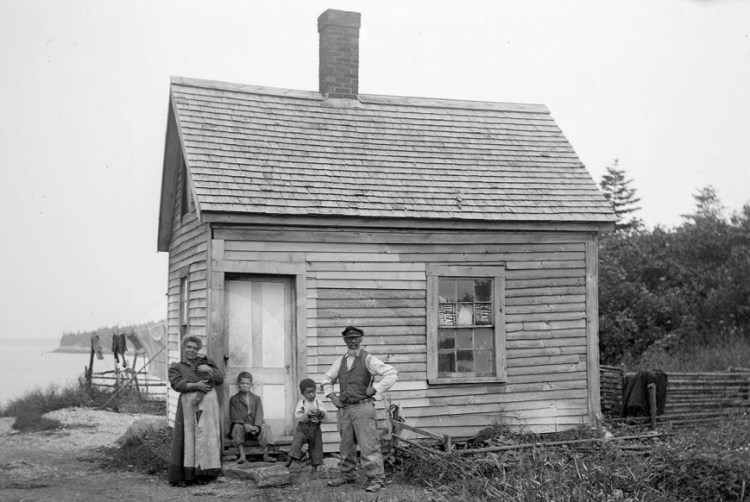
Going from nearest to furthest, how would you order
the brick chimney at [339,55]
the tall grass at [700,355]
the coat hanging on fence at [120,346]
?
the brick chimney at [339,55] < the tall grass at [700,355] < the coat hanging on fence at [120,346]

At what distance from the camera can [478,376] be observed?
44.9ft

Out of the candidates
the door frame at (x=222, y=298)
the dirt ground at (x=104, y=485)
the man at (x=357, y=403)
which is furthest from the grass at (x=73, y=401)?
the man at (x=357, y=403)

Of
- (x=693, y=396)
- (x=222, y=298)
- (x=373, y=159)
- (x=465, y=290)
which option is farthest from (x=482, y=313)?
(x=693, y=396)

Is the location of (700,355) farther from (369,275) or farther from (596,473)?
(596,473)

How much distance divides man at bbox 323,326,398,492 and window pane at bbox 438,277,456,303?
2.96 metres

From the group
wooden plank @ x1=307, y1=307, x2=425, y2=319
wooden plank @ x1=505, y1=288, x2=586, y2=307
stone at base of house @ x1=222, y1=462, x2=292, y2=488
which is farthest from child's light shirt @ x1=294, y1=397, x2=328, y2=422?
wooden plank @ x1=505, y1=288, x2=586, y2=307

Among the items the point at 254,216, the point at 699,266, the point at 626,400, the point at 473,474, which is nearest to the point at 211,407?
the point at 254,216

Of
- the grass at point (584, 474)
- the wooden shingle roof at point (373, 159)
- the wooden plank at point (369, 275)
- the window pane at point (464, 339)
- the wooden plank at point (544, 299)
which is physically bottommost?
the grass at point (584, 474)

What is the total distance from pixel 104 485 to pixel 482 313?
18.9ft

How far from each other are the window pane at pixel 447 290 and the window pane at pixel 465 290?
A: 0.26 feet

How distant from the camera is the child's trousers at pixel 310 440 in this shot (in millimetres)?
11469

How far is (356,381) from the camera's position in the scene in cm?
1078

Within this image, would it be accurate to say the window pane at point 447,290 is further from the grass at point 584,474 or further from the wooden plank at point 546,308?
the grass at point 584,474

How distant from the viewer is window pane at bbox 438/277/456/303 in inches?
536
